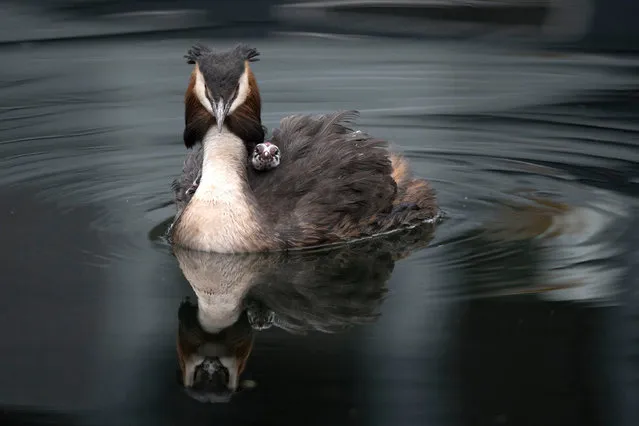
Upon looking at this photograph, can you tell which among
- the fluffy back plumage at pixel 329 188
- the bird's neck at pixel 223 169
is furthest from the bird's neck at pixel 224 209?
the fluffy back plumage at pixel 329 188

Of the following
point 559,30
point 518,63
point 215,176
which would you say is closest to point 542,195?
point 215,176

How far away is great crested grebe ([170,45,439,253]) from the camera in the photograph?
7.36 metres

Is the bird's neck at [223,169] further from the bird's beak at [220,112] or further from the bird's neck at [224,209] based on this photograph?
the bird's beak at [220,112]

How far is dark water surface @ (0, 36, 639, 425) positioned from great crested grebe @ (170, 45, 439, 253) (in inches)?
8.0

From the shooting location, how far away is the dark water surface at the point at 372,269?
217 inches

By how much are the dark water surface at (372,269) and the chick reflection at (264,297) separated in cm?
3

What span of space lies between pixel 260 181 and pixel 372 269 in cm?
81

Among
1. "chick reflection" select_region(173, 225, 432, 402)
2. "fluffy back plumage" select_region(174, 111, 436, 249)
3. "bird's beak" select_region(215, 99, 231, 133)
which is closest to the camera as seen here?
"chick reflection" select_region(173, 225, 432, 402)

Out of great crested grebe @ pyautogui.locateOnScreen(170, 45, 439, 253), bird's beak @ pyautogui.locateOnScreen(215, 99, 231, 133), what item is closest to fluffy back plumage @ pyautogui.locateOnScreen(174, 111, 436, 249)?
great crested grebe @ pyautogui.locateOnScreen(170, 45, 439, 253)

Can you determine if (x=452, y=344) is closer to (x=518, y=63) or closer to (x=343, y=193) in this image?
(x=343, y=193)

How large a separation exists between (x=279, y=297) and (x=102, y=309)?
0.87 meters

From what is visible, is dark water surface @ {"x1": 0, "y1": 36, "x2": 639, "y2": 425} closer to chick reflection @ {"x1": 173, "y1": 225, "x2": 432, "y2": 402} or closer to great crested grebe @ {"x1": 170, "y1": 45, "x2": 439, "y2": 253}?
chick reflection @ {"x1": 173, "y1": 225, "x2": 432, "y2": 402}

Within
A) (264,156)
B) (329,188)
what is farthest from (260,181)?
(329,188)

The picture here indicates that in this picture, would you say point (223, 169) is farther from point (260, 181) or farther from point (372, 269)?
point (372, 269)
